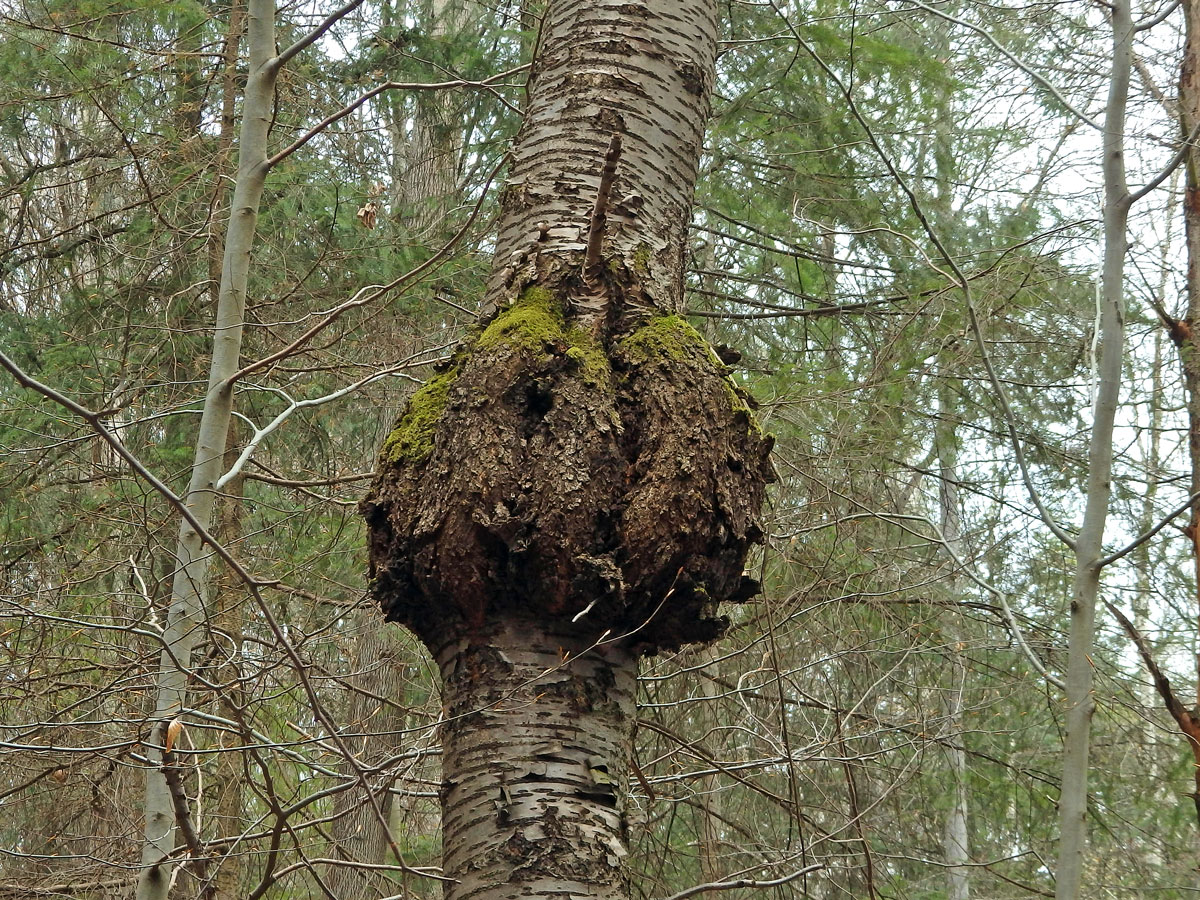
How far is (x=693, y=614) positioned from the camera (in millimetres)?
1945

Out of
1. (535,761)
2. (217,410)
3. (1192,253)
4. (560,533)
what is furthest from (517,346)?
(1192,253)

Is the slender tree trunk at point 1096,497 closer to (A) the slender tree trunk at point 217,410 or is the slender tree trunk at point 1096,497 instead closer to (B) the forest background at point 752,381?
(B) the forest background at point 752,381

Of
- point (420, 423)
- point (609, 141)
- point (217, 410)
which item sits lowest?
point (420, 423)

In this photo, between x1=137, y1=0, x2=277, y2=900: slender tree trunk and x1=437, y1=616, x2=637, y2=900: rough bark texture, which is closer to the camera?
x1=437, y1=616, x2=637, y2=900: rough bark texture

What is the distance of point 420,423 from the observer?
78.7 inches

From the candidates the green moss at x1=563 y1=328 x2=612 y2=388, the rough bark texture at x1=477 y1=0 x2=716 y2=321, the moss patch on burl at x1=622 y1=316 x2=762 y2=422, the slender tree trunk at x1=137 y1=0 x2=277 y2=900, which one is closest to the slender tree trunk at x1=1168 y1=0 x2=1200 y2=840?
the rough bark texture at x1=477 y1=0 x2=716 y2=321

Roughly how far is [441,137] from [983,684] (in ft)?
14.9

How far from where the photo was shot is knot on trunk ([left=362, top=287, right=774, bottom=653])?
1.81m

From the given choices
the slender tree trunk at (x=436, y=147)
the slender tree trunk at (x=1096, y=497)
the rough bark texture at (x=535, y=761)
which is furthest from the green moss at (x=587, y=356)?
the slender tree trunk at (x=436, y=147)

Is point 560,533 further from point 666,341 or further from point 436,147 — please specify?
point 436,147

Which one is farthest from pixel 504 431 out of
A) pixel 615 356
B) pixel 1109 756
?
pixel 1109 756

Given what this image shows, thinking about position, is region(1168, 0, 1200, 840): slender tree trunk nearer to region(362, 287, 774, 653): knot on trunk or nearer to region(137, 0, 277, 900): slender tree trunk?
region(362, 287, 774, 653): knot on trunk

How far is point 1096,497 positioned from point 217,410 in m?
2.81

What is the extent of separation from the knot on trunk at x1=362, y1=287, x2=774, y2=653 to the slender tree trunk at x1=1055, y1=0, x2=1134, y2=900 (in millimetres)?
1492
